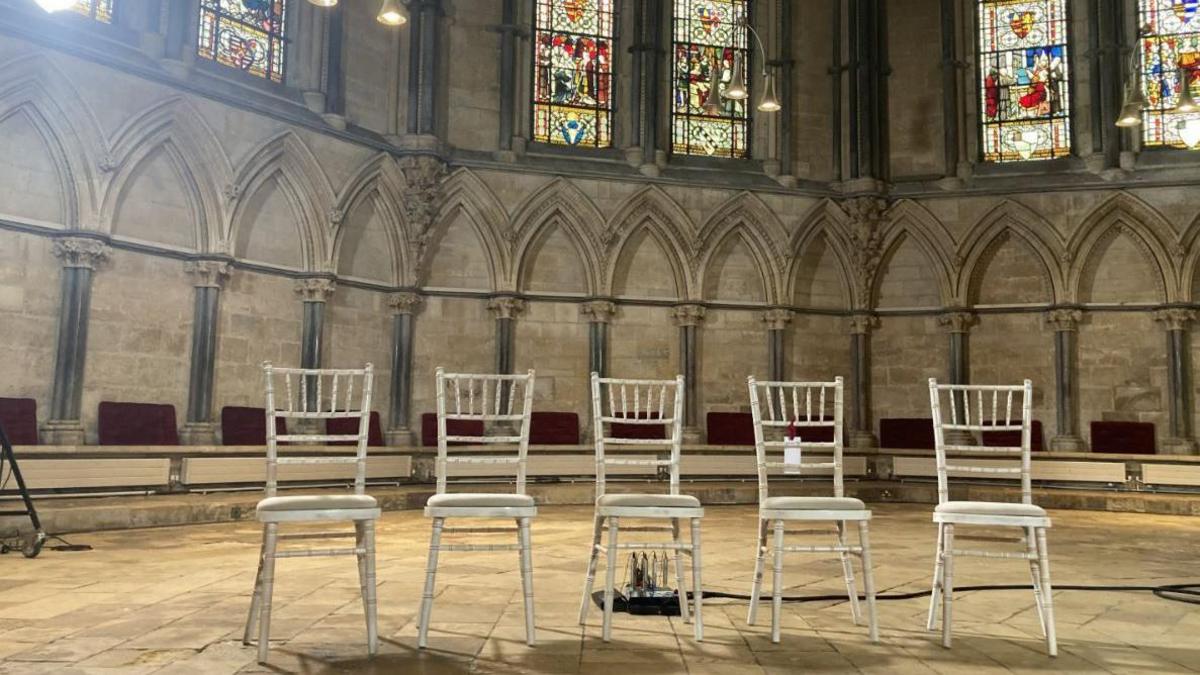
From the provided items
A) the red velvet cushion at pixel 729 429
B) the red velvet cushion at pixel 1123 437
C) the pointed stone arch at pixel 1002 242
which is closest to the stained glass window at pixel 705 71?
the pointed stone arch at pixel 1002 242

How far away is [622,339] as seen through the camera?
13422mm

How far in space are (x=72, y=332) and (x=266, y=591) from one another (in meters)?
7.07

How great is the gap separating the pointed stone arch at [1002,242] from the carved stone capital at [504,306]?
6.35m

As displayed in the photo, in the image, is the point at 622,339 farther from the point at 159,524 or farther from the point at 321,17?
the point at 159,524

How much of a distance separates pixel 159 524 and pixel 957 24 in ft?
41.6

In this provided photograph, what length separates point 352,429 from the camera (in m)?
11.6

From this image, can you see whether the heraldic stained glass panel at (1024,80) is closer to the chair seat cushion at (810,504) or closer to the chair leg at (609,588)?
the chair seat cushion at (810,504)

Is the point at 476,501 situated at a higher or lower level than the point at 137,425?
lower

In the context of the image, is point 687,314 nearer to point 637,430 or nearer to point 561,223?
point 637,430

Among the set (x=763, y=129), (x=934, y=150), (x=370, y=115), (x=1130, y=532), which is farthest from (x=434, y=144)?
(x=1130, y=532)

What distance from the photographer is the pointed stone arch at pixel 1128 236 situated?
12898 mm

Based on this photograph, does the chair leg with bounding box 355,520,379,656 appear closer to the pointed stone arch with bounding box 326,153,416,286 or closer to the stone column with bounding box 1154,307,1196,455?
the pointed stone arch with bounding box 326,153,416,286

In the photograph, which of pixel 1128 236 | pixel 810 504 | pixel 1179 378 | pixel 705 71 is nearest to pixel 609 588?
pixel 810 504

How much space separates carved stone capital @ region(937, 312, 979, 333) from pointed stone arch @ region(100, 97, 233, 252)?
386 inches
